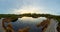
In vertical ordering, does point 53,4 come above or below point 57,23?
above

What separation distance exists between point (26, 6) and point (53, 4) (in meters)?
0.67

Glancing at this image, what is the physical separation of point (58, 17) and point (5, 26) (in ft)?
4.28

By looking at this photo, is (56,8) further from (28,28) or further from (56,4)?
(28,28)

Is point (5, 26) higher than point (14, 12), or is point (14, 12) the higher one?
point (14, 12)

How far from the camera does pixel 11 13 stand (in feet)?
14.5

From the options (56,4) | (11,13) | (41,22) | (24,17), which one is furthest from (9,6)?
(56,4)

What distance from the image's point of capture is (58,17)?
4383 mm

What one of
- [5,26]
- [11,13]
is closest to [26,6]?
[11,13]

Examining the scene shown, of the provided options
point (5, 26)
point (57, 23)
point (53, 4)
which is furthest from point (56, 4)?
point (5, 26)

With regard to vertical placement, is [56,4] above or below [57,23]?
above

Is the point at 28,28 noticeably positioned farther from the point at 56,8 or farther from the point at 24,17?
the point at 56,8

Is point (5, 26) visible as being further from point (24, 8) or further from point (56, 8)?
point (56, 8)

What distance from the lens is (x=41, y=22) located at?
14.4 ft

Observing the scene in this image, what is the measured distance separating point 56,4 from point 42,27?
67 cm
